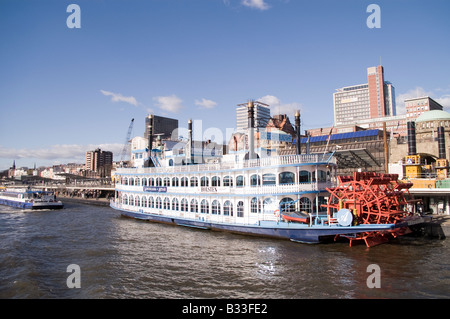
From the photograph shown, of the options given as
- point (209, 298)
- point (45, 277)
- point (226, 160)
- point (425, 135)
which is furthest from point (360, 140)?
point (45, 277)

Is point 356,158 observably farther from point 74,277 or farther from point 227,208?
point 74,277

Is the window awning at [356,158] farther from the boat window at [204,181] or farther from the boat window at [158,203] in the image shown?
the boat window at [158,203]

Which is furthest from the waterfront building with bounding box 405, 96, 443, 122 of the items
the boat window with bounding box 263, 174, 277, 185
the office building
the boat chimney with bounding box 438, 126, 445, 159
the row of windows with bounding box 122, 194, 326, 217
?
the boat window with bounding box 263, 174, 277, 185

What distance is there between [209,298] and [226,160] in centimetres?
1795

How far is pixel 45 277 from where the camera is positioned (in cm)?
1597

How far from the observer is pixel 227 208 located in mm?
26938

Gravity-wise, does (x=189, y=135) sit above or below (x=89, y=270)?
above

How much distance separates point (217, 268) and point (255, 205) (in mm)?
8898

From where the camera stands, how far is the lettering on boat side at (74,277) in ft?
48.6

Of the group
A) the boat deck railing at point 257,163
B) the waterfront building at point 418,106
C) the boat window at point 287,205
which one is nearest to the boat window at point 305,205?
the boat window at point 287,205

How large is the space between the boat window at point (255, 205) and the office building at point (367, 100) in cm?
14349

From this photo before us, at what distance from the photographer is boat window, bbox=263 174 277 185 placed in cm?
2388

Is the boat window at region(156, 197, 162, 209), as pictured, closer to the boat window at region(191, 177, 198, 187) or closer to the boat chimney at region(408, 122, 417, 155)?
the boat window at region(191, 177, 198, 187)
